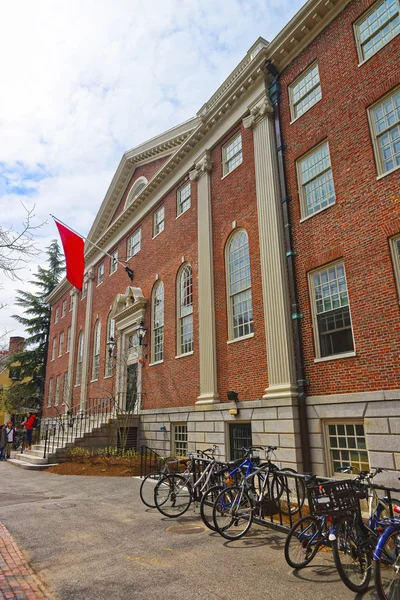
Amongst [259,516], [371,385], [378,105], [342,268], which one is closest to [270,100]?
[378,105]

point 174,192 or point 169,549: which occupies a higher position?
point 174,192

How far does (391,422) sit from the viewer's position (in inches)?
323

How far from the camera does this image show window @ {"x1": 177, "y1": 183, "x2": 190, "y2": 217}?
1735 centimetres

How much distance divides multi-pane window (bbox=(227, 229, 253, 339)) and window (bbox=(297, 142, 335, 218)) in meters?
2.46

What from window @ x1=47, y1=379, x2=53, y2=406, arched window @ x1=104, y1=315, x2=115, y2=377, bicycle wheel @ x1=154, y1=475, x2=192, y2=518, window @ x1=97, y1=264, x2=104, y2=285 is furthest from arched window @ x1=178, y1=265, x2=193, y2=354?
window @ x1=47, y1=379, x2=53, y2=406

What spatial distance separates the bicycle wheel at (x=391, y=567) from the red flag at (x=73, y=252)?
58.0 ft

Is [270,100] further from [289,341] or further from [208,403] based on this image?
[208,403]

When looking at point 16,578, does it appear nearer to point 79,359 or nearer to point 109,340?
point 109,340

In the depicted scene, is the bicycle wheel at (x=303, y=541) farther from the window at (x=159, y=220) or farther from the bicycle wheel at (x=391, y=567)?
the window at (x=159, y=220)

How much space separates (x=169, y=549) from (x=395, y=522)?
3.32 metres

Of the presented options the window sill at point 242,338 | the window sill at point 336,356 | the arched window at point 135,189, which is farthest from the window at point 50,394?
the window sill at point 336,356

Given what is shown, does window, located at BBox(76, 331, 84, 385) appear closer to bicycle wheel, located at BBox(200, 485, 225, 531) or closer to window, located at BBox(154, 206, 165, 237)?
window, located at BBox(154, 206, 165, 237)

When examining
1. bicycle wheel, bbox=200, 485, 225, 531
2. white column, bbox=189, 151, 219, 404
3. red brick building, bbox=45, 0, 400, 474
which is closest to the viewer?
bicycle wheel, bbox=200, 485, 225, 531

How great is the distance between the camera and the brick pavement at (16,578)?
15.0 feet
